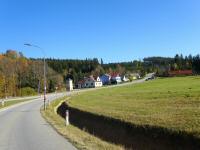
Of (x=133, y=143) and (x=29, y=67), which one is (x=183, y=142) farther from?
(x=29, y=67)

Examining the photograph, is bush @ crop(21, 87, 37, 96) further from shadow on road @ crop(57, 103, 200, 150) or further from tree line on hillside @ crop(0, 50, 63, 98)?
shadow on road @ crop(57, 103, 200, 150)

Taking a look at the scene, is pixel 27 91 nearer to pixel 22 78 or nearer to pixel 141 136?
pixel 22 78

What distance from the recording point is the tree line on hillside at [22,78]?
130750mm

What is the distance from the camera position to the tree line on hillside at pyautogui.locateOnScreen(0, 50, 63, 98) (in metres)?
131

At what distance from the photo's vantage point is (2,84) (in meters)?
125

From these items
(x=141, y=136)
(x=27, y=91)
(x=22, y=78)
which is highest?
(x=22, y=78)

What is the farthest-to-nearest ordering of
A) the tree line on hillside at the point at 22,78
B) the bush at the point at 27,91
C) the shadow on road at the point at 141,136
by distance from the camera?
the tree line on hillside at the point at 22,78
the bush at the point at 27,91
the shadow on road at the point at 141,136

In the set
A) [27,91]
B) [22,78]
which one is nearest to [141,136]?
[27,91]

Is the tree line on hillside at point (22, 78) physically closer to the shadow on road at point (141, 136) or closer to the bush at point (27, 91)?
the bush at point (27, 91)

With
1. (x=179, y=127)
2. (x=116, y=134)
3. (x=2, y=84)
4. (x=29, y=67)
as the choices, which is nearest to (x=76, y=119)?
(x=116, y=134)

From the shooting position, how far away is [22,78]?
143250 millimetres

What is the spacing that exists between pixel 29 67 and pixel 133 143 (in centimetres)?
13144

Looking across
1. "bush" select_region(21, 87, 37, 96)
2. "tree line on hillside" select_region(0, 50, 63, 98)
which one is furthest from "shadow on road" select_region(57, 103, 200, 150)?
"bush" select_region(21, 87, 37, 96)

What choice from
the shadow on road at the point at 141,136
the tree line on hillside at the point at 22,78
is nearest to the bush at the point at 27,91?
the tree line on hillside at the point at 22,78
